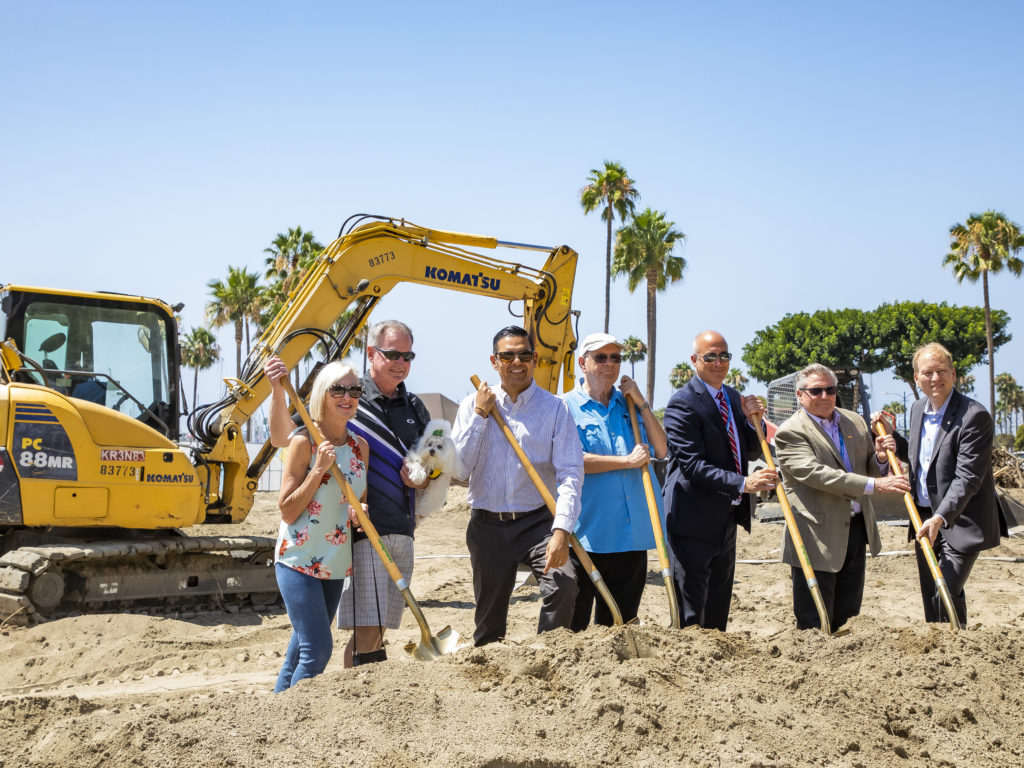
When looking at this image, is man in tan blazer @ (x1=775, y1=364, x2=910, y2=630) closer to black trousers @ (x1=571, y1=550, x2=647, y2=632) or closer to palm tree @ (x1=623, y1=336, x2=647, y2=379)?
black trousers @ (x1=571, y1=550, x2=647, y2=632)

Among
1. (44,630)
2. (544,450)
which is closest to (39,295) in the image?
(44,630)

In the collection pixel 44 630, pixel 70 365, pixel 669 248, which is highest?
pixel 669 248

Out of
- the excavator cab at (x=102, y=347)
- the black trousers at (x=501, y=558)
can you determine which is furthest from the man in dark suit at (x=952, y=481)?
the excavator cab at (x=102, y=347)

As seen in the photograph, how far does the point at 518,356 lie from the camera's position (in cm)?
458

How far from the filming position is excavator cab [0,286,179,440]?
813cm

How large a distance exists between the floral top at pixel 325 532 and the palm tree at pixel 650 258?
1058 inches

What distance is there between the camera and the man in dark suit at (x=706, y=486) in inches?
Result: 193

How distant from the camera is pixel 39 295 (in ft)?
26.8

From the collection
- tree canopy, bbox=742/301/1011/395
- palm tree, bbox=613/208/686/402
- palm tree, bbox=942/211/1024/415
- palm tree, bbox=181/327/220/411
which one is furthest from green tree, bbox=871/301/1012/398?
palm tree, bbox=181/327/220/411

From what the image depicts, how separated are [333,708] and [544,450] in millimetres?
1700

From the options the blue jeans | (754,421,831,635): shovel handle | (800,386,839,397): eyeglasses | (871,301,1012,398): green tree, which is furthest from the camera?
(871,301,1012,398): green tree

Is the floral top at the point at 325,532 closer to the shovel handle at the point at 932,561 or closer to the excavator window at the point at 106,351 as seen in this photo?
the shovel handle at the point at 932,561

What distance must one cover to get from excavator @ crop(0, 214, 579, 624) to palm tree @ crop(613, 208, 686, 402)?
21419mm

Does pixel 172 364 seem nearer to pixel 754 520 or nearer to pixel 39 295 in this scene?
pixel 39 295
